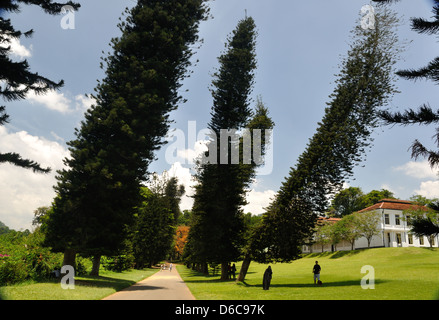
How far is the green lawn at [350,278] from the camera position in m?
15.0

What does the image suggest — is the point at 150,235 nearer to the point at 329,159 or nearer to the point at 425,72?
the point at 329,159

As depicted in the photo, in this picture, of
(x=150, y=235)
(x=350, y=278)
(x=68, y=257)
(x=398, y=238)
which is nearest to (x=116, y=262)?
(x=150, y=235)

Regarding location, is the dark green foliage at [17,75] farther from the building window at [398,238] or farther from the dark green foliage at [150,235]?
the building window at [398,238]

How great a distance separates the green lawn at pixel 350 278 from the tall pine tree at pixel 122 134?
7094mm

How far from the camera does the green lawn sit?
1498cm

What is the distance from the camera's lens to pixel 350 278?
22969 millimetres

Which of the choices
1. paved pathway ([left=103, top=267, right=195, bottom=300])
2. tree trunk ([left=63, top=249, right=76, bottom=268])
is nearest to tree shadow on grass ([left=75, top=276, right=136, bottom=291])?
paved pathway ([left=103, top=267, right=195, bottom=300])

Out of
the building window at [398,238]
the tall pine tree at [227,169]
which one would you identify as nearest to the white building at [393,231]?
the building window at [398,238]

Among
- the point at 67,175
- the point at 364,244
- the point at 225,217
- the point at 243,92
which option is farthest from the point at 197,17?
the point at 364,244

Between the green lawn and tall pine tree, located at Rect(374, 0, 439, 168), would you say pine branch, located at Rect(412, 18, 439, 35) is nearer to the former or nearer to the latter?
tall pine tree, located at Rect(374, 0, 439, 168)

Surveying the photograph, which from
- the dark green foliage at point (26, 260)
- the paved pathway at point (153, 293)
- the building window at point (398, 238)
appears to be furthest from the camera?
the building window at point (398, 238)

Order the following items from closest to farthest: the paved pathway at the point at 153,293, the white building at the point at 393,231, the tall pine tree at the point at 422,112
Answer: the tall pine tree at the point at 422,112
the paved pathway at the point at 153,293
the white building at the point at 393,231

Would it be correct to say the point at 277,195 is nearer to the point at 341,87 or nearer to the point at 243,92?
the point at 341,87

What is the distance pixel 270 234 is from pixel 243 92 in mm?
15152
